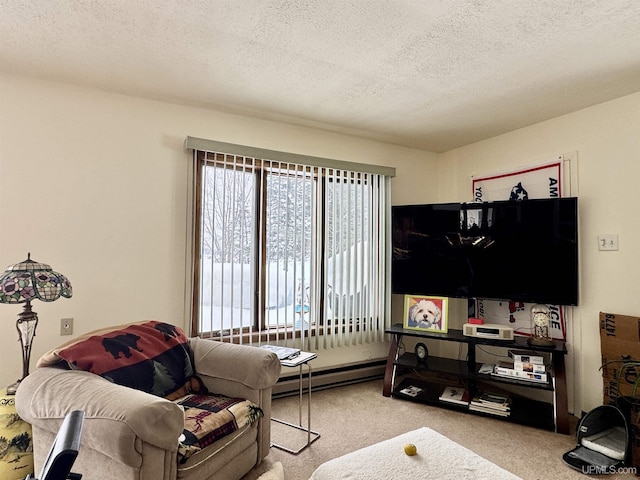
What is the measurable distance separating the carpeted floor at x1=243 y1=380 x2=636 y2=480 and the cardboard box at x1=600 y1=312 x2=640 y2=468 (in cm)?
45

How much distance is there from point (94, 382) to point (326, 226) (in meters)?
2.20

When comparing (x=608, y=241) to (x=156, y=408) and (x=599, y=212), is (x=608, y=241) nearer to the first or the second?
(x=599, y=212)

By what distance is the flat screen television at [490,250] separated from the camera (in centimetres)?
286

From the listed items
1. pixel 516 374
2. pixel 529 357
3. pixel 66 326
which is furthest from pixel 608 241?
pixel 66 326

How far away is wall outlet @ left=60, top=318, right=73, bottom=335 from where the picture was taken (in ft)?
8.19

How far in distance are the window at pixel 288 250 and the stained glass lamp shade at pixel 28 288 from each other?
3.12ft

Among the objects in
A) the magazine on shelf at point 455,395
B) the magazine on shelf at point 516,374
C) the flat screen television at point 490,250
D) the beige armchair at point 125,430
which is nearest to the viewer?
the beige armchair at point 125,430

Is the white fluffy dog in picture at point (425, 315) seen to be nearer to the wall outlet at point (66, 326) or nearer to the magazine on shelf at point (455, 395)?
the magazine on shelf at point (455, 395)

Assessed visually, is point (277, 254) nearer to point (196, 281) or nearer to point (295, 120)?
point (196, 281)

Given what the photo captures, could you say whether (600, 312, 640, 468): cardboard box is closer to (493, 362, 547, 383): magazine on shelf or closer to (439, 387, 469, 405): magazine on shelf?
(493, 362, 547, 383): magazine on shelf

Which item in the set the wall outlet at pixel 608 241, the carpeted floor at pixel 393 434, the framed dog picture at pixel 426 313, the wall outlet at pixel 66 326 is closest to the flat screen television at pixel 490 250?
the framed dog picture at pixel 426 313

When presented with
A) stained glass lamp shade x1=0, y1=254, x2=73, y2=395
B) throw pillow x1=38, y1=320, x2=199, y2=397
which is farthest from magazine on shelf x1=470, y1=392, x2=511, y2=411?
stained glass lamp shade x1=0, y1=254, x2=73, y2=395

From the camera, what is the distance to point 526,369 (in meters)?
2.80

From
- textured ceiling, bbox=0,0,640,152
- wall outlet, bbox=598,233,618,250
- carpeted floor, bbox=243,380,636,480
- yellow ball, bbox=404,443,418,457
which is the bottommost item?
carpeted floor, bbox=243,380,636,480
